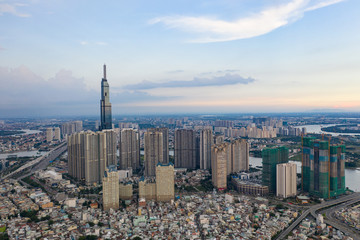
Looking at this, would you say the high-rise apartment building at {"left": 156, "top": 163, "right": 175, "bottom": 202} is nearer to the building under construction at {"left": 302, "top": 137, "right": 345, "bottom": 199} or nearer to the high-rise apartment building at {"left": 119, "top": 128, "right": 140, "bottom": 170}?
the building under construction at {"left": 302, "top": 137, "right": 345, "bottom": 199}

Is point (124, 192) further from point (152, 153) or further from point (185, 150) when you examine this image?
point (185, 150)

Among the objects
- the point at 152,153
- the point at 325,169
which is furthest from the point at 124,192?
the point at 325,169

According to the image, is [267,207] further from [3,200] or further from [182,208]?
[3,200]

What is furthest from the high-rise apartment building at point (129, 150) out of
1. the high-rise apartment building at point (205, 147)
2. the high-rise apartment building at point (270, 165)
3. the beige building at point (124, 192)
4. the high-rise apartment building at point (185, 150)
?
the high-rise apartment building at point (270, 165)

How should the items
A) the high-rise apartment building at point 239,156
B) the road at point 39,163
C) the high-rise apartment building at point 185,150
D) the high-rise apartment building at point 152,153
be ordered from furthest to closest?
the road at point 39,163
the high-rise apartment building at point 185,150
the high-rise apartment building at point 239,156
the high-rise apartment building at point 152,153

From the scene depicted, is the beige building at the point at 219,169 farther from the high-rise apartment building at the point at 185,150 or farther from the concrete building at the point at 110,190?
the concrete building at the point at 110,190
